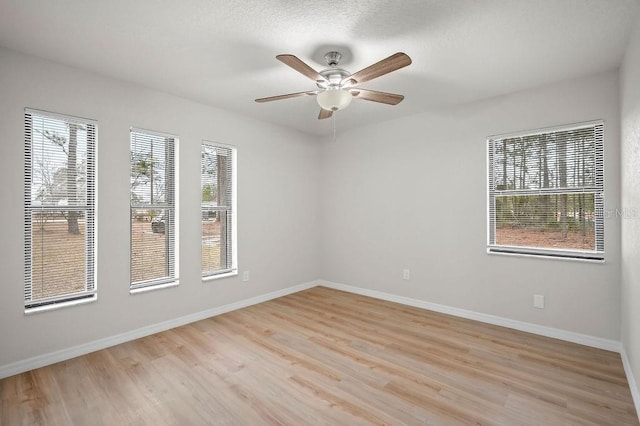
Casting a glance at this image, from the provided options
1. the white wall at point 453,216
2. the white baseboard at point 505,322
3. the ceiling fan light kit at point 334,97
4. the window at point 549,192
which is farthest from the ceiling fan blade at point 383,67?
the white baseboard at point 505,322

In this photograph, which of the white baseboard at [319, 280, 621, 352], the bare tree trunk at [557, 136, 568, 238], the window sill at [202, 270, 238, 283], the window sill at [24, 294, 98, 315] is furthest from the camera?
the window sill at [202, 270, 238, 283]

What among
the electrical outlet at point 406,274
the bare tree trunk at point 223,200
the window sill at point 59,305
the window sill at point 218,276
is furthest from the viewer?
the electrical outlet at point 406,274

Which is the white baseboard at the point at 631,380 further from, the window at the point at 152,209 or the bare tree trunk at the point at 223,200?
the window at the point at 152,209

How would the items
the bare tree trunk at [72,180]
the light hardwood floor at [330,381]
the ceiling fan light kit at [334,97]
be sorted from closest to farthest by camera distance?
the light hardwood floor at [330,381] < the ceiling fan light kit at [334,97] < the bare tree trunk at [72,180]

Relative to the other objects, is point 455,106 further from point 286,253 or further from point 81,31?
point 81,31

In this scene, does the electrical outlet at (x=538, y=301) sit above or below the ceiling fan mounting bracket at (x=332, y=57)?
below

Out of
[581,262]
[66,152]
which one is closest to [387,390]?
[581,262]

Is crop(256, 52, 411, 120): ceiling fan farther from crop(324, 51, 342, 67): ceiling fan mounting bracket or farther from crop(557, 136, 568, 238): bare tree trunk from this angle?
crop(557, 136, 568, 238): bare tree trunk

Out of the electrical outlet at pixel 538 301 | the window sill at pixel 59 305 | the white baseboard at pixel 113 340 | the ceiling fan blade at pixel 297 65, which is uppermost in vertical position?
the ceiling fan blade at pixel 297 65

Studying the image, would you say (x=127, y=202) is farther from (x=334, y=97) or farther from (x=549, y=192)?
(x=549, y=192)

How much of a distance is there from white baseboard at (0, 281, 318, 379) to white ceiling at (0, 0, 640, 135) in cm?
249

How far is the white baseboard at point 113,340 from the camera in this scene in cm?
249

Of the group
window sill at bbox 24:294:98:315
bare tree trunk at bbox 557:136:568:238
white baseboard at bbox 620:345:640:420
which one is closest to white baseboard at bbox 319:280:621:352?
white baseboard at bbox 620:345:640:420

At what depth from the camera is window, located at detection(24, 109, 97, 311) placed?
2607mm
